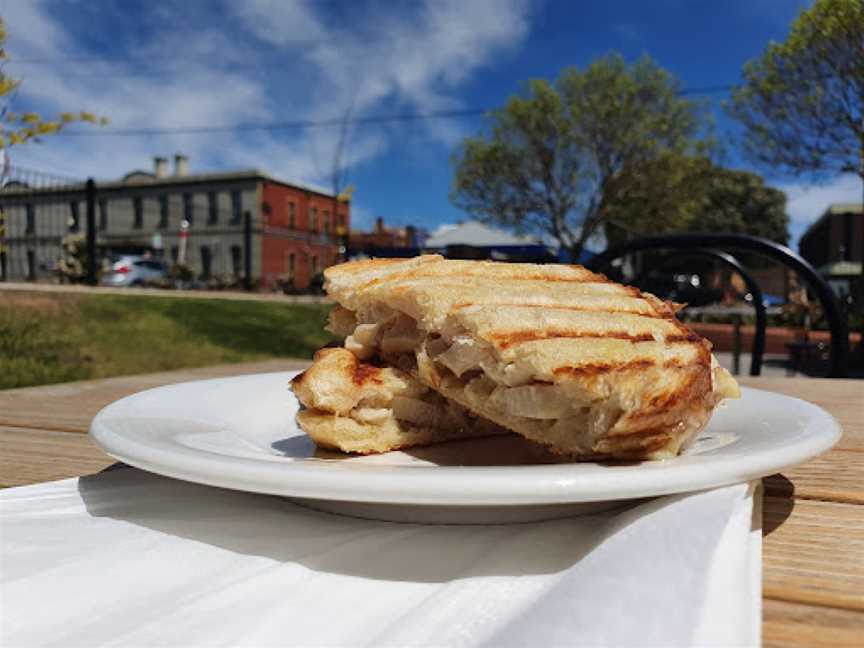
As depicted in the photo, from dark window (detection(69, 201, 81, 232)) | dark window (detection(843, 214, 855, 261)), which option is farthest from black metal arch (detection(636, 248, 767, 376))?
dark window (detection(843, 214, 855, 261))

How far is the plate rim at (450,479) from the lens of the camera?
0.56 meters

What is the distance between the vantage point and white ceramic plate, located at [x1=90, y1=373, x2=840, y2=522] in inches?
22.5

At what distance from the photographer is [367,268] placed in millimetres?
1147

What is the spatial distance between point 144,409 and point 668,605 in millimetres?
788

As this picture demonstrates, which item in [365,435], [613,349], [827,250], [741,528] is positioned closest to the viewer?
[741,528]

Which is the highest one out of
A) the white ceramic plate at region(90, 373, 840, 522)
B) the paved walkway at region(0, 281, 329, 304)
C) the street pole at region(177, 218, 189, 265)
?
the street pole at region(177, 218, 189, 265)

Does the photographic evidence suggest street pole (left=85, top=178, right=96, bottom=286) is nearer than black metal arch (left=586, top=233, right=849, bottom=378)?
No

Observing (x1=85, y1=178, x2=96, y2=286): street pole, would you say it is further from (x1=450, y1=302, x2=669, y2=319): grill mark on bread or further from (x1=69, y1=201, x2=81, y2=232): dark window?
(x1=450, y1=302, x2=669, y2=319): grill mark on bread

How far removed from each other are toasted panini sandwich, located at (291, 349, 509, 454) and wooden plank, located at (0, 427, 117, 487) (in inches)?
12.3

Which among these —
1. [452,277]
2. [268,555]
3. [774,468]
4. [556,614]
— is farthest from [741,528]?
[452,277]

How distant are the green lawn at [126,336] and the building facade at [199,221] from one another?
83.7 feet

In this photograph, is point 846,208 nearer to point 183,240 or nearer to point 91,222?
point 91,222

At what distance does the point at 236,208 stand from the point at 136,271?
12946mm

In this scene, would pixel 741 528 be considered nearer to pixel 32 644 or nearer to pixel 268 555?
pixel 268 555
